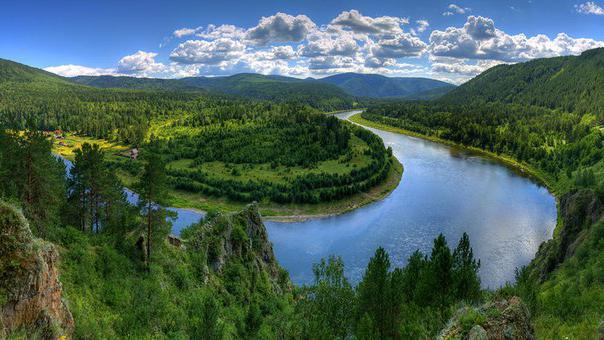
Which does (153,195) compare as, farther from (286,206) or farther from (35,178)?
(286,206)

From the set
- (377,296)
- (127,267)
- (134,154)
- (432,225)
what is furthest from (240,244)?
(134,154)

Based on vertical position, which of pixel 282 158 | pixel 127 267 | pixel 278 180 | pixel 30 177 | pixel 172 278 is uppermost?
pixel 30 177

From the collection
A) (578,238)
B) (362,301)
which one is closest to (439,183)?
(578,238)

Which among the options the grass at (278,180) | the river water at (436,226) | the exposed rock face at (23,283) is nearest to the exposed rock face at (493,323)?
the exposed rock face at (23,283)

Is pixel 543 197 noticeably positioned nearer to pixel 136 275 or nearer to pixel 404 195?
pixel 404 195

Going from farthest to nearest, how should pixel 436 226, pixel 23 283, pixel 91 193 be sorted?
pixel 436 226
pixel 91 193
pixel 23 283
